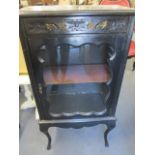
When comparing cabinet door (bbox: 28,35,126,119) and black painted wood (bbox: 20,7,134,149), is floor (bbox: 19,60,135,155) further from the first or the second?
cabinet door (bbox: 28,35,126,119)

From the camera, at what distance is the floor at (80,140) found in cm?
152

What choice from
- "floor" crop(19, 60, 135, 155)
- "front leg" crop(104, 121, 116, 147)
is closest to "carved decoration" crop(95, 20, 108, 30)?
"front leg" crop(104, 121, 116, 147)

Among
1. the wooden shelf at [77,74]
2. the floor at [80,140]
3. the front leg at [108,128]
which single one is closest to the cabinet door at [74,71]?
the wooden shelf at [77,74]

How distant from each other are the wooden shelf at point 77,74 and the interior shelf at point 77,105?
173 mm

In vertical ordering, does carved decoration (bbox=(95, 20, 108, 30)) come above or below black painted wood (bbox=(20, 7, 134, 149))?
above

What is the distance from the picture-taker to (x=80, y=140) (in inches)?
63.7

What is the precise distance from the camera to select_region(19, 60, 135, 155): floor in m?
1.52

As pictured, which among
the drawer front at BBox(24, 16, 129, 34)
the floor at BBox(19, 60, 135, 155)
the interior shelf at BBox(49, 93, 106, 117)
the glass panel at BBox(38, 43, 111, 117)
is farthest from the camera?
the floor at BBox(19, 60, 135, 155)

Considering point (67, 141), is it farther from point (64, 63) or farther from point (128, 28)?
point (128, 28)

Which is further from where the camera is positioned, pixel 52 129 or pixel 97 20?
pixel 52 129

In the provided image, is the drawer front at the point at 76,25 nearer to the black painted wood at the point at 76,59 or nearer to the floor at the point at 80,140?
the black painted wood at the point at 76,59

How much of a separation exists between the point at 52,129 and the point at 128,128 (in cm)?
64
